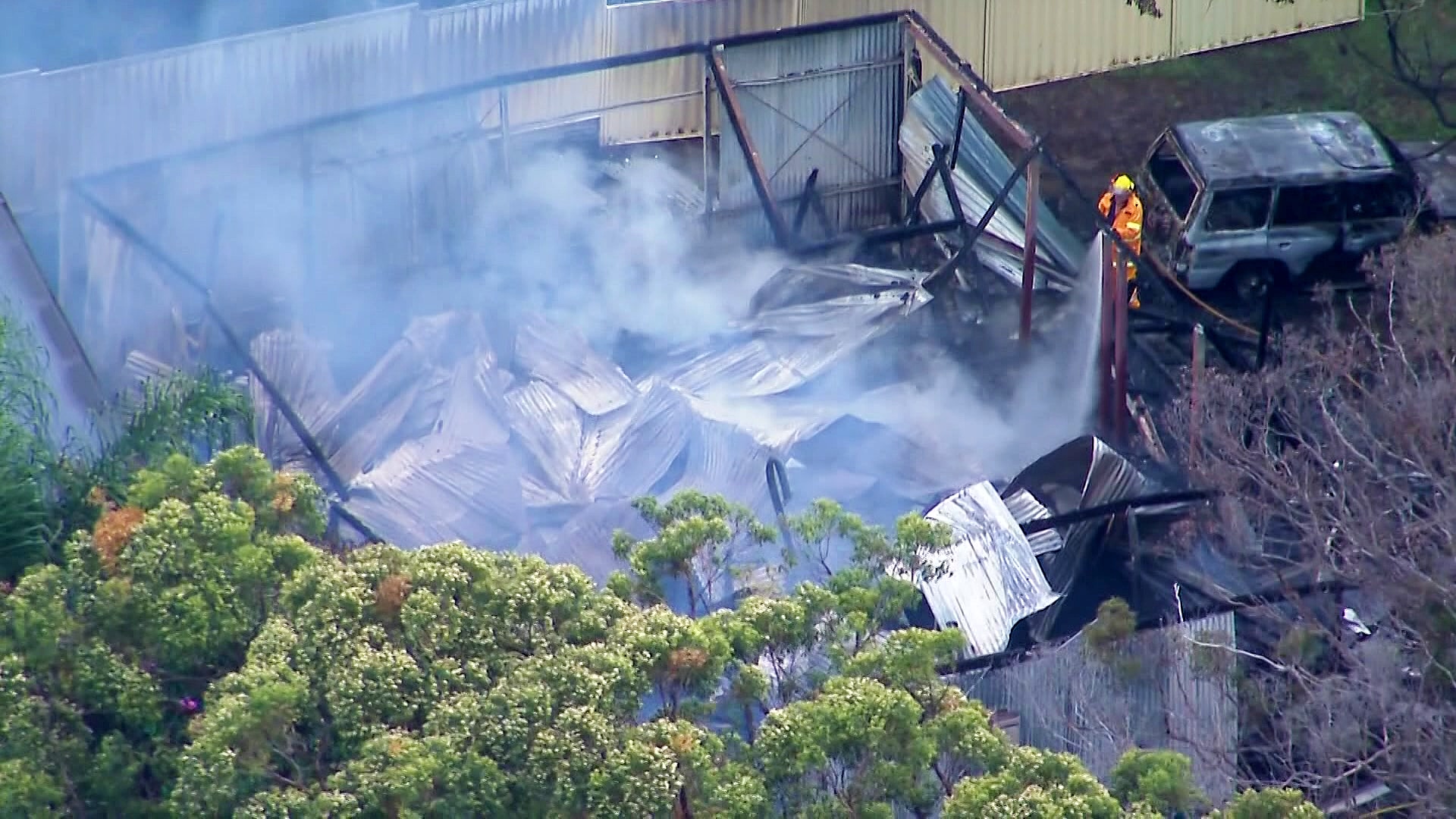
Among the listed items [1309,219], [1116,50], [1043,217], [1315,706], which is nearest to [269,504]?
[1315,706]

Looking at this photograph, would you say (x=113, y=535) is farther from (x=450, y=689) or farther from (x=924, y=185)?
(x=924, y=185)

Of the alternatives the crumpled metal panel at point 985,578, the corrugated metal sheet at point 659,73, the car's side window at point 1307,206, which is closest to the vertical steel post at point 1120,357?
the crumpled metal panel at point 985,578

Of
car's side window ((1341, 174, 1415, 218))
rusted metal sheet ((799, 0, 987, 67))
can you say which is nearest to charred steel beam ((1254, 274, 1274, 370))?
car's side window ((1341, 174, 1415, 218))

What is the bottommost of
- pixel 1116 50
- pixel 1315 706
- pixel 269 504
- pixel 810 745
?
pixel 1315 706

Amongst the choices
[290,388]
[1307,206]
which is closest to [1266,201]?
[1307,206]

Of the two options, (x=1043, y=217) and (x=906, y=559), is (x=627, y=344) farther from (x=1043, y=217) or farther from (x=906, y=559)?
(x=906, y=559)
